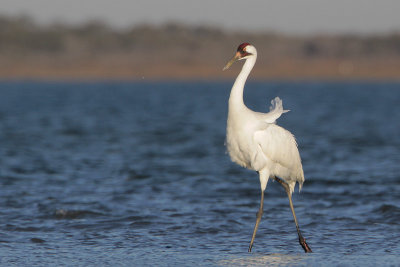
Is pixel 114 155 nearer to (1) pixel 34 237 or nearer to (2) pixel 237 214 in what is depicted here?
(2) pixel 237 214

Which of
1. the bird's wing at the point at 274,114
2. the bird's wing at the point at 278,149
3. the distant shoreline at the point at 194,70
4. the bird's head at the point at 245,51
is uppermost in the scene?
the distant shoreline at the point at 194,70

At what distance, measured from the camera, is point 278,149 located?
1023 cm

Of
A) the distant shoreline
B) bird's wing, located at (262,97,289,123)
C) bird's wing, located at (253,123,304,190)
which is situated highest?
the distant shoreline

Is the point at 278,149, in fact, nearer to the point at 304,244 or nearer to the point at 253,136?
the point at 253,136

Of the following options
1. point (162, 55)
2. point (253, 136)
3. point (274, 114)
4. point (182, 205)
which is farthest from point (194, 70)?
point (253, 136)

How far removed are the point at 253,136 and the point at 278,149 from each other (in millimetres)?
484

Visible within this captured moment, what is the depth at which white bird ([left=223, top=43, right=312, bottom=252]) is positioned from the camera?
9.86m

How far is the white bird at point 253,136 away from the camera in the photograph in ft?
32.3

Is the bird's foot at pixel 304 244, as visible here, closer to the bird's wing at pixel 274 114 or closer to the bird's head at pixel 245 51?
the bird's wing at pixel 274 114

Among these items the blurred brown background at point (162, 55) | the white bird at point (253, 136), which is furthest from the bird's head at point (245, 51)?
the blurred brown background at point (162, 55)

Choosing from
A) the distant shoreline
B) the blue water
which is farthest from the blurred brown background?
the blue water

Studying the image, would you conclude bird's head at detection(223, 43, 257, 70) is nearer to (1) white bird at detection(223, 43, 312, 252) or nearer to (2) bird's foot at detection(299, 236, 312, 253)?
(1) white bird at detection(223, 43, 312, 252)

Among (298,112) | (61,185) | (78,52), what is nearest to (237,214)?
(61,185)

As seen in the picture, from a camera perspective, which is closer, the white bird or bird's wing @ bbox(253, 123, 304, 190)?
the white bird
